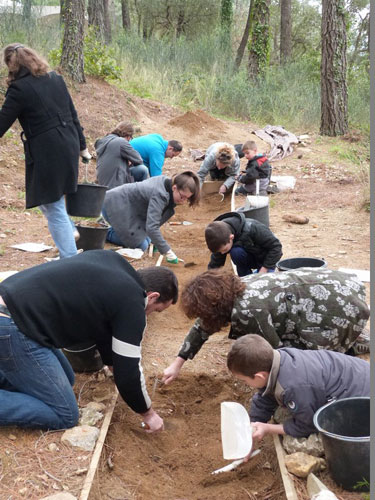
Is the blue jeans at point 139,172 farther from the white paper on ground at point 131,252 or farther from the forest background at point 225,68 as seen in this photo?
the forest background at point 225,68

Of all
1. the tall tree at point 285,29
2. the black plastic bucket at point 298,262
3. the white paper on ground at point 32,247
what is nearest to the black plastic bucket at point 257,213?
the black plastic bucket at point 298,262

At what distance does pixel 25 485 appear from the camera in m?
2.66

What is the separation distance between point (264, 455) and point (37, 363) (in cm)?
135

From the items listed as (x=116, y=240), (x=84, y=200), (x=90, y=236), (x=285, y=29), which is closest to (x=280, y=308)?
(x=84, y=200)

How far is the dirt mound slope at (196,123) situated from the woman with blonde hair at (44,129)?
27.6 ft

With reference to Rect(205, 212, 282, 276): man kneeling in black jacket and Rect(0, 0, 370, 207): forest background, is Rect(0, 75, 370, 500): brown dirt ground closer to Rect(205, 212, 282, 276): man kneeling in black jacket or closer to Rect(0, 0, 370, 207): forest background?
Rect(205, 212, 282, 276): man kneeling in black jacket

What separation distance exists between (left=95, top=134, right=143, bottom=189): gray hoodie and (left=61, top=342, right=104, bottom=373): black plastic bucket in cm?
341

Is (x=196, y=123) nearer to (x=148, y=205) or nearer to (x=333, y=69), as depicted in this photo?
(x=333, y=69)

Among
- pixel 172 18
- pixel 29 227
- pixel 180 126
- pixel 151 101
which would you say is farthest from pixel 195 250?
pixel 172 18

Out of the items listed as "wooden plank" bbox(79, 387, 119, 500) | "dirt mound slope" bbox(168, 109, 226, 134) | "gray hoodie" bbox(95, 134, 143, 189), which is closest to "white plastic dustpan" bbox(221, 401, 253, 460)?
"wooden plank" bbox(79, 387, 119, 500)

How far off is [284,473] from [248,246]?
2.35 meters

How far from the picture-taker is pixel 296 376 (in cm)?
274

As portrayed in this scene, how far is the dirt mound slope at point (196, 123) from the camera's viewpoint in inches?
511

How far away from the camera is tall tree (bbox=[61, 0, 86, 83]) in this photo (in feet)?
34.6
